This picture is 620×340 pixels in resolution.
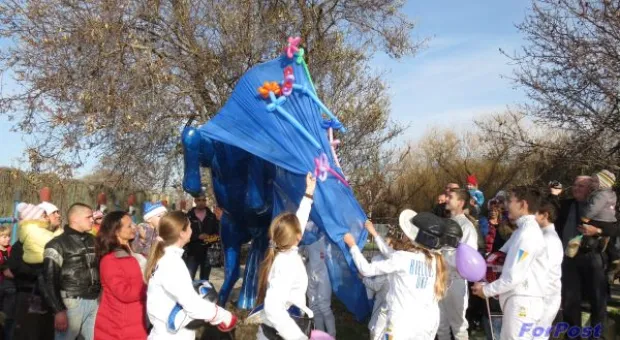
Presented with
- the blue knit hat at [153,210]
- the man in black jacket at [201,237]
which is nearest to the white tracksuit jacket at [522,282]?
the blue knit hat at [153,210]

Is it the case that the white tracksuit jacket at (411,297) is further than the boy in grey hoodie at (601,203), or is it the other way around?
the boy in grey hoodie at (601,203)

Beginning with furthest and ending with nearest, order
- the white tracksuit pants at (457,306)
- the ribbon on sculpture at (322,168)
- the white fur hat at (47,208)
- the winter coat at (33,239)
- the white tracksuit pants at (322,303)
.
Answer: the white fur hat at (47,208)
the white tracksuit pants at (322,303)
the winter coat at (33,239)
the white tracksuit pants at (457,306)
the ribbon on sculpture at (322,168)

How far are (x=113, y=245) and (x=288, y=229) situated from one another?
1.18 m

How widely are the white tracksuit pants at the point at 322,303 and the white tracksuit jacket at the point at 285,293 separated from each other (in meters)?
1.91

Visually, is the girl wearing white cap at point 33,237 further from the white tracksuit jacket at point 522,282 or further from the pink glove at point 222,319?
the white tracksuit jacket at point 522,282

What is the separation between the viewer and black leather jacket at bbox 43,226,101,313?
403 centimetres

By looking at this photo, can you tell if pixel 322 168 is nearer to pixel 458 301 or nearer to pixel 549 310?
pixel 458 301

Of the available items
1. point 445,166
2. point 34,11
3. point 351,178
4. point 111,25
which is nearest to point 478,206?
point 351,178

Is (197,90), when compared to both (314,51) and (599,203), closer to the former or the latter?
(314,51)

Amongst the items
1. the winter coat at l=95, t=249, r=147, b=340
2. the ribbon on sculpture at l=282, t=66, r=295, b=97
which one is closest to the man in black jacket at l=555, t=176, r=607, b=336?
the ribbon on sculpture at l=282, t=66, r=295, b=97

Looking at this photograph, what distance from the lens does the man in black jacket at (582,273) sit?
5488 mm

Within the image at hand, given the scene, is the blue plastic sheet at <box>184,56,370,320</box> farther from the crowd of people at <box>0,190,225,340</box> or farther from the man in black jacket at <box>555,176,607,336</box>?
the man in black jacket at <box>555,176,607,336</box>

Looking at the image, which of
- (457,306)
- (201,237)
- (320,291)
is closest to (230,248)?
(320,291)

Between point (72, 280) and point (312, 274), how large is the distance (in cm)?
209
